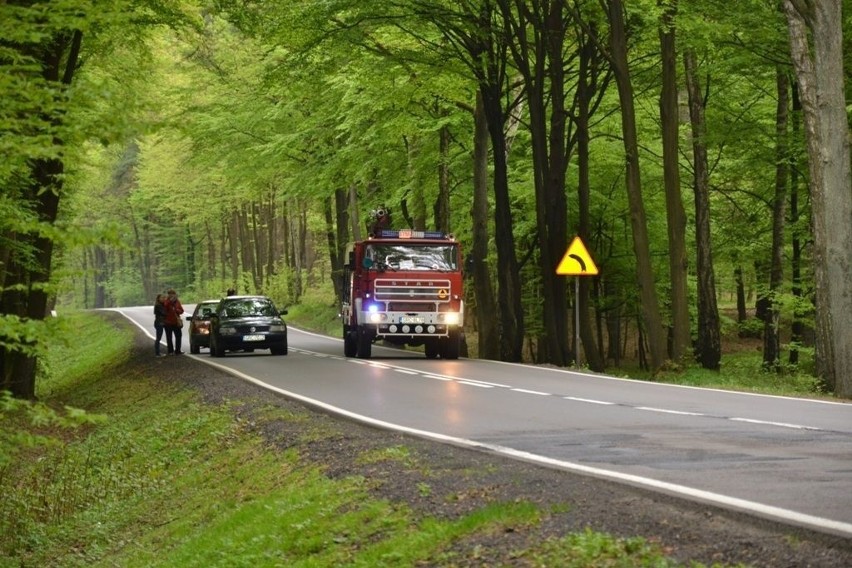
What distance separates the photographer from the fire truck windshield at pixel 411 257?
95.6 ft

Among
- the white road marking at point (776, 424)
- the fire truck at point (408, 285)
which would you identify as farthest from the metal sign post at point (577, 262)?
the white road marking at point (776, 424)

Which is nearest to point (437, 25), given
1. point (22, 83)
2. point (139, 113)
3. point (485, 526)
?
point (139, 113)

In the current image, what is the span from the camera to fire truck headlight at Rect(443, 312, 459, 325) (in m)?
29.3

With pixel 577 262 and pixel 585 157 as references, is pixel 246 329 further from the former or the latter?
pixel 577 262

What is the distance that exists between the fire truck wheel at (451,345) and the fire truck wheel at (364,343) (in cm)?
186

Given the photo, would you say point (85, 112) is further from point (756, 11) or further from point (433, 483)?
point (756, 11)

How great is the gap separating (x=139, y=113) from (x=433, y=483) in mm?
4759

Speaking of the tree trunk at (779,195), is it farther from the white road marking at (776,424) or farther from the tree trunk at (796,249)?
the white road marking at (776,424)

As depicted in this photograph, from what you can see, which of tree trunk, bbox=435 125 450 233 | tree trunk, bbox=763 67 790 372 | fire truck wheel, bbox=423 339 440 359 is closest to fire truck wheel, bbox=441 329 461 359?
fire truck wheel, bbox=423 339 440 359

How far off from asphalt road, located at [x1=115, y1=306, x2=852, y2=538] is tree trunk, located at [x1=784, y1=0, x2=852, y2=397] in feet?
12.7

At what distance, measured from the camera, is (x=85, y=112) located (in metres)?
10.8

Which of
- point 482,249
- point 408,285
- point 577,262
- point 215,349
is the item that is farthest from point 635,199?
point 215,349

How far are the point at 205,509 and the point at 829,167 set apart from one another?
1323 centimetres

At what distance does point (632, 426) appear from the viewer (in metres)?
13.5
